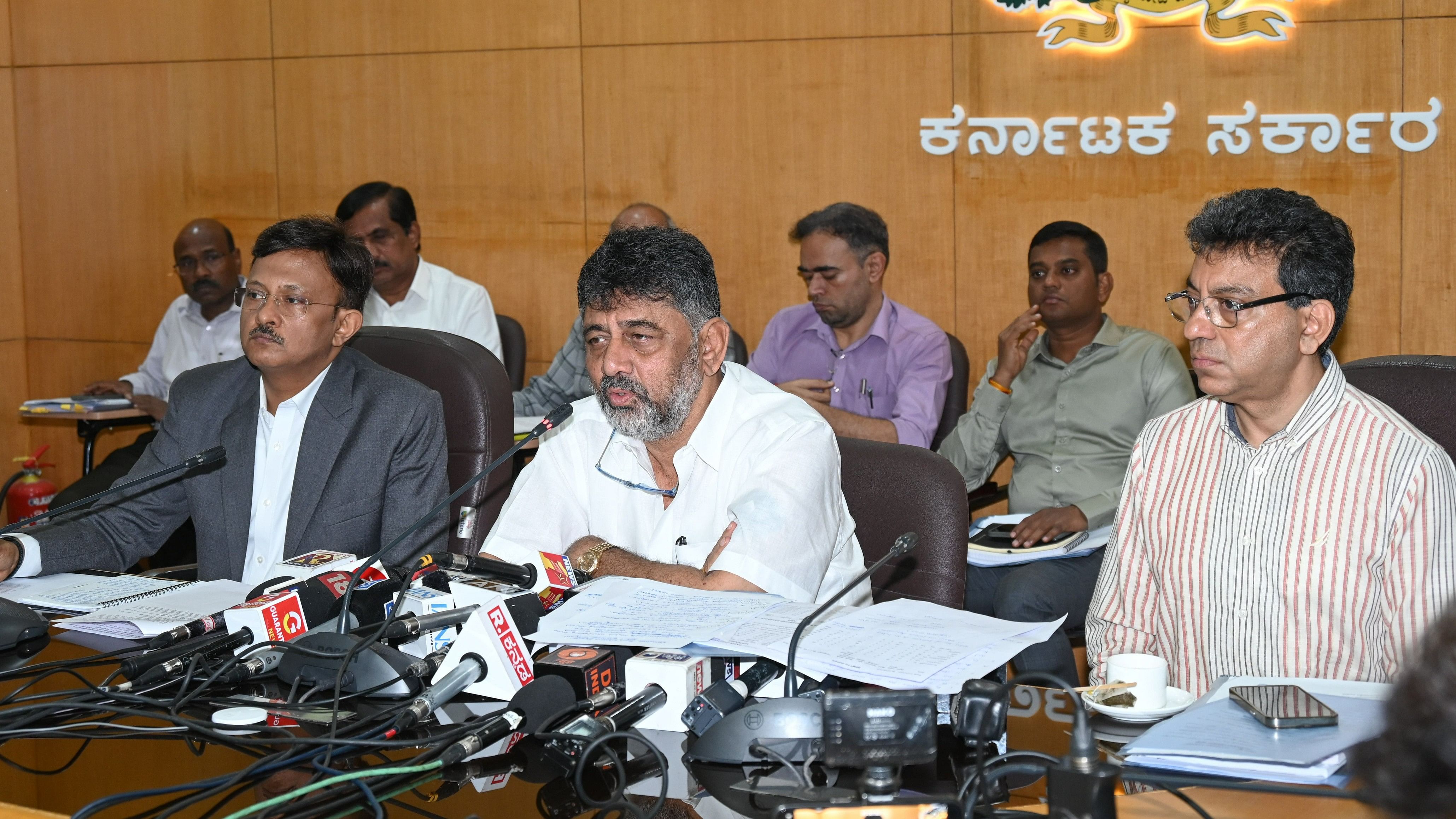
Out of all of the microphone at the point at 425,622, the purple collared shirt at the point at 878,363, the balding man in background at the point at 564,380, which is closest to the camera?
the microphone at the point at 425,622

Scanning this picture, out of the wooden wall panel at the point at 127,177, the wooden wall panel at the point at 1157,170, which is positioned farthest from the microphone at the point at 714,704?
the wooden wall panel at the point at 127,177

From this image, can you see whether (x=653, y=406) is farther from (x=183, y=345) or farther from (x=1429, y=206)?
(x=183, y=345)

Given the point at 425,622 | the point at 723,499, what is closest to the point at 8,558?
the point at 425,622

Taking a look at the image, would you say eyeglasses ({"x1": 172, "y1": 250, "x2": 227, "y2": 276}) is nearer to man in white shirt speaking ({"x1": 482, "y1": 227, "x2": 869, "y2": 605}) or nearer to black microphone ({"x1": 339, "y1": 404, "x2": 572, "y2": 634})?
man in white shirt speaking ({"x1": 482, "y1": 227, "x2": 869, "y2": 605})

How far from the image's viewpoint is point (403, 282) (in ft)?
16.0

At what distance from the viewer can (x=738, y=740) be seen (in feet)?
4.64

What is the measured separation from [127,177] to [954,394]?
13.7 feet

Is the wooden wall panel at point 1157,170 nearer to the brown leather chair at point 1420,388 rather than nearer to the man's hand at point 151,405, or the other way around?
the brown leather chair at point 1420,388

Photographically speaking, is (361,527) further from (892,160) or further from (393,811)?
(892,160)

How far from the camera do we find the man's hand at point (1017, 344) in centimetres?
379

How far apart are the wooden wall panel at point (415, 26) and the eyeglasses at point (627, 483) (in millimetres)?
3171

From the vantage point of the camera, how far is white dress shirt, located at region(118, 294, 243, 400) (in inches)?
207

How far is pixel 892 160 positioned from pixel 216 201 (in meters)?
3.16

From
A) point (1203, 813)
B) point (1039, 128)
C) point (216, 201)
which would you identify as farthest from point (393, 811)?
point (216, 201)
